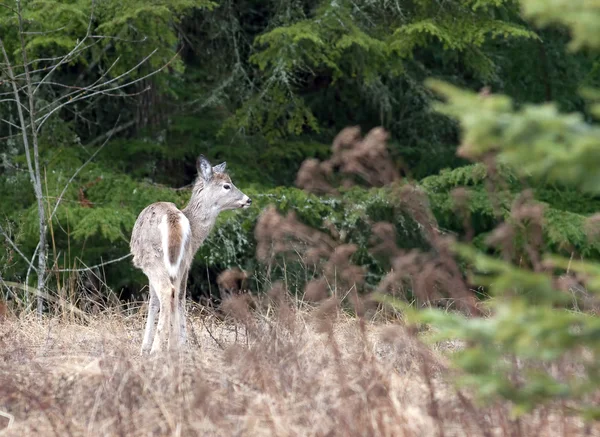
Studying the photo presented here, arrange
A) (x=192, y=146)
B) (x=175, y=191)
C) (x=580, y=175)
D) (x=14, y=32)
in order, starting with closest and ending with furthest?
(x=580, y=175) < (x=14, y=32) < (x=175, y=191) < (x=192, y=146)

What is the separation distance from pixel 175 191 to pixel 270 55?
79.7 inches

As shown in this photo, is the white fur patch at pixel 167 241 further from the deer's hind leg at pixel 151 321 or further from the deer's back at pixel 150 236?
the deer's hind leg at pixel 151 321

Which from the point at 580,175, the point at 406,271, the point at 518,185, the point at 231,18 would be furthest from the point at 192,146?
the point at 580,175

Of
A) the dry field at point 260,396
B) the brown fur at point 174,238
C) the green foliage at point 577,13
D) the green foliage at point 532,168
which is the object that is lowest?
the brown fur at point 174,238

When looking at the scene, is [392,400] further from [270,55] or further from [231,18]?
[231,18]

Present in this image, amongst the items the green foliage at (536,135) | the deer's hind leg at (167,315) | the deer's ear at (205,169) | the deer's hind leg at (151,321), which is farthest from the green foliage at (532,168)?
the deer's ear at (205,169)

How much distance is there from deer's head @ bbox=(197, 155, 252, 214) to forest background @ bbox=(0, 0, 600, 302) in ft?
6.97

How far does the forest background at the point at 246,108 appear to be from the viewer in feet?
38.4

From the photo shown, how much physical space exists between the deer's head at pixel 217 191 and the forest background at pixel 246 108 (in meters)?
2.13

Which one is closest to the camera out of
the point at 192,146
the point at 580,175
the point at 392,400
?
the point at 580,175

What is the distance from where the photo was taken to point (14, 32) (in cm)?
1147

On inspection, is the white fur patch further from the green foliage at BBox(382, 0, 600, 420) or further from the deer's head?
the green foliage at BBox(382, 0, 600, 420)

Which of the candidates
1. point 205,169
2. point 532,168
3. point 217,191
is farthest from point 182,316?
point 532,168

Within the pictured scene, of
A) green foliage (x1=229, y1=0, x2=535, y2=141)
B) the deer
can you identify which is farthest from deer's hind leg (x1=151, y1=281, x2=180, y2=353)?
green foliage (x1=229, y1=0, x2=535, y2=141)
